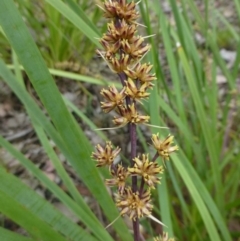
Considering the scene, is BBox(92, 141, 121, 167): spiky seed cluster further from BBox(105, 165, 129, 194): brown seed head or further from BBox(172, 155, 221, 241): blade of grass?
BBox(172, 155, 221, 241): blade of grass

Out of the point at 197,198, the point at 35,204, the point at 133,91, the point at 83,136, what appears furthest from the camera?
the point at 197,198

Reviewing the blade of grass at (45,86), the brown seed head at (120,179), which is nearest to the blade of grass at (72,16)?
the blade of grass at (45,86)

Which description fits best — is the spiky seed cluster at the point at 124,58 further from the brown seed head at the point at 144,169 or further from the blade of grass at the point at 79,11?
the blade of grass at the point at 79,11

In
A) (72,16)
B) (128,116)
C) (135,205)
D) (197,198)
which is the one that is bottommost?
(197,198)

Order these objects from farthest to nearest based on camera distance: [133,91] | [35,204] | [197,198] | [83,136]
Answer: [197,198] < [83,136] < [35,204] < [133,91]

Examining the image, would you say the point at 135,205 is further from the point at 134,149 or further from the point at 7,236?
the point at 7,236

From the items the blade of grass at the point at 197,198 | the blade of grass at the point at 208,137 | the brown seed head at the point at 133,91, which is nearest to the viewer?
the brown seed head at the point at 133,91

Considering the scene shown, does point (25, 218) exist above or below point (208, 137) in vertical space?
above

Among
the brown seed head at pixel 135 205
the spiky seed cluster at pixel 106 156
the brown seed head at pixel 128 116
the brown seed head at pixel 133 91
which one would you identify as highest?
the brown seed head at pixel 133 91

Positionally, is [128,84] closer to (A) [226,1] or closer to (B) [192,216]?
(B) [192,216]

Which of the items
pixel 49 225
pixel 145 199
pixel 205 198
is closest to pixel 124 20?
pixel 145 199

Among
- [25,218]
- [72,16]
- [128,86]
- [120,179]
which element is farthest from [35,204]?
[72,16]
